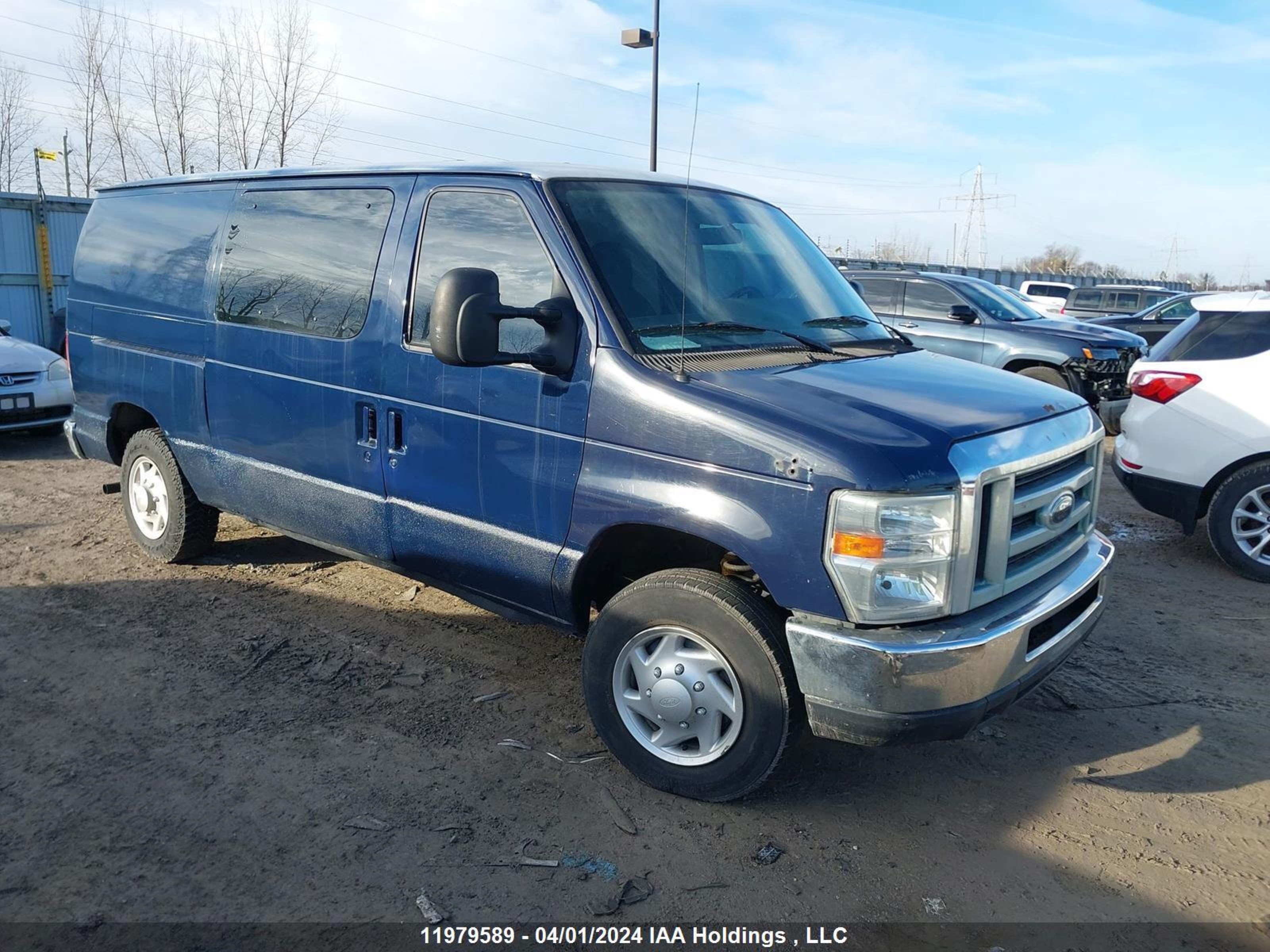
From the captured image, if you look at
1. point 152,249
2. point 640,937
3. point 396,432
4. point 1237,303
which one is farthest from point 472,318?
point 1237,303

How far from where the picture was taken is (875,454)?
293 centimetres

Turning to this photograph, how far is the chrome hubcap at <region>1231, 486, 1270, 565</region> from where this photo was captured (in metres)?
6.11

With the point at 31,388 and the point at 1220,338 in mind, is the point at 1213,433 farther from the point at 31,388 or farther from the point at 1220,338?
the point at 31,388

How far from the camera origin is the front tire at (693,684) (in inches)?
126

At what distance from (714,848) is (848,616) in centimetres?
92

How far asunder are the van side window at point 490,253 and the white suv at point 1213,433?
15.3ft

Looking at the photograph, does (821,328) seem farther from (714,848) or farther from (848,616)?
(714,848)

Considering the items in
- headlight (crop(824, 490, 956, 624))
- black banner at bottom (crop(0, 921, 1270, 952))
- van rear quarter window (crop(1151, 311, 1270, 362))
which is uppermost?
van rear quarter window (crop(1151, 311, 1270, 362))

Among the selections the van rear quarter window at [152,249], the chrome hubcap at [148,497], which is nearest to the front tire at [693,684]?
the van rear quarter window at [152,249]

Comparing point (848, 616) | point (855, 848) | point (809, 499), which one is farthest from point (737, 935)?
point (809, 499)

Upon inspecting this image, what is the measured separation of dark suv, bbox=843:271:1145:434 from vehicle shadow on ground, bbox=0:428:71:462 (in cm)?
816

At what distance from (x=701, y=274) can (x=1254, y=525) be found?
14.6 ft

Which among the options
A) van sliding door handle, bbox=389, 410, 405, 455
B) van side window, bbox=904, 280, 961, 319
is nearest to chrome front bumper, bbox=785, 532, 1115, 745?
van sliding door handle, bbox=389, 410, 405, 455

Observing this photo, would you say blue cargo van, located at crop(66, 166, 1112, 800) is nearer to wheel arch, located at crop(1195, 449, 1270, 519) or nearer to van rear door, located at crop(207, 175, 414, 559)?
van rear door, located at crop(207, 175, 414, 559)
